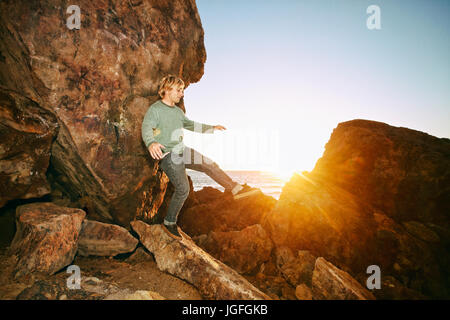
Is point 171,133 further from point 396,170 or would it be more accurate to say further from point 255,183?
point 255,183

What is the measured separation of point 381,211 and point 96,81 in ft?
23.2

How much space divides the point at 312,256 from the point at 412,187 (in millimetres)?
3241

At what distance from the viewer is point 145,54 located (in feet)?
11.0

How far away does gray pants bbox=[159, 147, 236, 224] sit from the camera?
300 centimetres

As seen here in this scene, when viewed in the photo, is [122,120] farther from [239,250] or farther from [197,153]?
[239,250]

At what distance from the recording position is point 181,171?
3062 mm

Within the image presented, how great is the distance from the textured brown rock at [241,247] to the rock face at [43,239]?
9.86 feet

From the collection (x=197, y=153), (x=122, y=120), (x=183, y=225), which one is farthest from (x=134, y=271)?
(x=183, y=225)

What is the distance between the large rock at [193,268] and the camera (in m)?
2.38

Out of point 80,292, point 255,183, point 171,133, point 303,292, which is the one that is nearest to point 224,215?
point 303,292

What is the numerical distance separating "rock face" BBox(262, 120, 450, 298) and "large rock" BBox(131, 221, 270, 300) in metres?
2.46

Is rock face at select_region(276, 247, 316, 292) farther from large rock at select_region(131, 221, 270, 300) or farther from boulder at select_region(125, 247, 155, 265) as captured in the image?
boulder at select_region(125, 247, 155, 265)

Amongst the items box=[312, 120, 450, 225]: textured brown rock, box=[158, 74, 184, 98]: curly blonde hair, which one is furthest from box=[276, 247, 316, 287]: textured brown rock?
box=[158, 74, 184, 98]: curly blonde hair

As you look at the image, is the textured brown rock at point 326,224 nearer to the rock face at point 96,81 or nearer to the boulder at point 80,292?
the rock face at point 96,81
